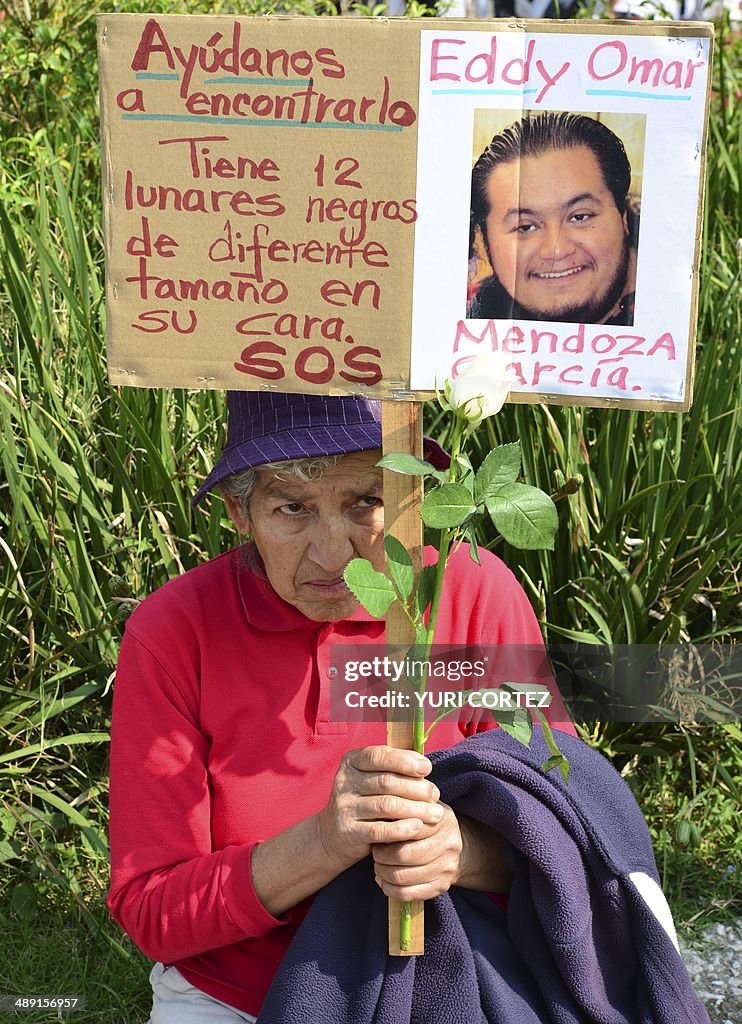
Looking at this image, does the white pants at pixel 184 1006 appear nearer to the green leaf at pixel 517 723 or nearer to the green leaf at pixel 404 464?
the green leaf at pixel 517 723

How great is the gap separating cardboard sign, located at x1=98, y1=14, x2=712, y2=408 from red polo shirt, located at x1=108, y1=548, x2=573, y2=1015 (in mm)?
462

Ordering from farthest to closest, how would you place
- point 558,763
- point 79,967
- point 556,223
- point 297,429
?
point 79,967
point 297,429
point 558,763
point 556,223

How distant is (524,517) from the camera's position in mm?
1431

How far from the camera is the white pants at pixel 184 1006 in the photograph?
183cm

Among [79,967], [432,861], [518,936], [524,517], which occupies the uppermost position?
[524,517]

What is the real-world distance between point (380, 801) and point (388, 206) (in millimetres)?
752

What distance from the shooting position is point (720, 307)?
10.3 feet

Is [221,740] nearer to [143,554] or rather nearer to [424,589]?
[424,589]

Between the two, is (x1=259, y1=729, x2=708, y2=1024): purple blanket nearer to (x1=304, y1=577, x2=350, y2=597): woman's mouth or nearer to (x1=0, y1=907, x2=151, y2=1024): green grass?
(x1=304, y1=577, x2=350, y2=597): woman's mouth

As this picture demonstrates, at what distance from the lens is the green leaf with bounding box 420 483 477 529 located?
1427 mm

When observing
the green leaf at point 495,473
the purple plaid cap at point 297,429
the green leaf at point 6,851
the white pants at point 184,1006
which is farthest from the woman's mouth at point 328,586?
the green leaf at point 6,851

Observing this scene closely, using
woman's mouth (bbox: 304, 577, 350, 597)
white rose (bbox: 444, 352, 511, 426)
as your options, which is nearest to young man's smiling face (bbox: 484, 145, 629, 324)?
white rose (bbox: 444, 352, 511, 426)

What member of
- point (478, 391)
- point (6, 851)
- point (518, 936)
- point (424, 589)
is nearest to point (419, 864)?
point (518, 936)

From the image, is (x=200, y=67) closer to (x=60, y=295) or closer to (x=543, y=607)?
(x=543, y=607)
